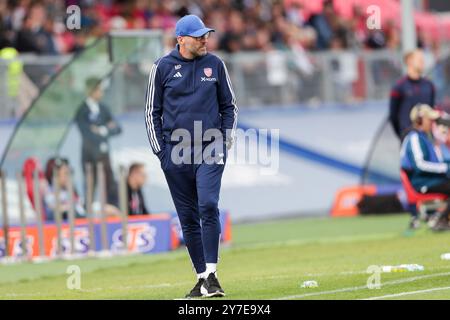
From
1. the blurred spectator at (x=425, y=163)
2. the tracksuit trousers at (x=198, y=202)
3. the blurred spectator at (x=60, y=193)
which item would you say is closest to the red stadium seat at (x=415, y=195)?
the blurred spectator at (x=425, y=163)

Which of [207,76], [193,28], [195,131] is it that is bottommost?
[195,131]

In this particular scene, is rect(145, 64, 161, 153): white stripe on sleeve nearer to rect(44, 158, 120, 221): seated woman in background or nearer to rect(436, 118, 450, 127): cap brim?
rect(44, 158, 120, 221): seated woman in background

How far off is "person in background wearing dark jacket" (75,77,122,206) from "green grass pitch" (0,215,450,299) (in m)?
2.21

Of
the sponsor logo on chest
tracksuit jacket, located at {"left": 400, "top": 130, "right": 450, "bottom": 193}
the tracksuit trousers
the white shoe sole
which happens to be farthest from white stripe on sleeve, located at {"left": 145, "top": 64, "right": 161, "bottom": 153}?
tracksuit jacket, located at {"left": 400, "top": 130, "right": 450, "bottom": 193}

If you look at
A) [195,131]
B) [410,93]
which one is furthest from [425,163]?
[195,131]

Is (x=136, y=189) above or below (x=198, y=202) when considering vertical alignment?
below

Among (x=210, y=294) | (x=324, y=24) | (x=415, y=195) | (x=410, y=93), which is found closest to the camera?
(x=210, y=294)

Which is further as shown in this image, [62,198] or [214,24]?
[214,24]

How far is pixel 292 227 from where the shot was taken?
21.9 m

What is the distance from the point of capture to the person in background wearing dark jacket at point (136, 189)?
19.0 metres

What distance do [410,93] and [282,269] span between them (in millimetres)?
5987

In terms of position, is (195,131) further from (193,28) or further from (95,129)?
(95,129)

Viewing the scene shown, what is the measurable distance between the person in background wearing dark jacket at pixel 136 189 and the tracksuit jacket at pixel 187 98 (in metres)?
7.36

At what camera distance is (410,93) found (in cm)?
1952
